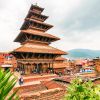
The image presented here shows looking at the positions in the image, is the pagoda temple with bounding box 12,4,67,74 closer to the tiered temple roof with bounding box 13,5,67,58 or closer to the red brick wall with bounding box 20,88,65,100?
the tiered temple roof with bounding box 13,5,67,58

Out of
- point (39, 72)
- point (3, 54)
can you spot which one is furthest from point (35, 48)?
point (3, 54)

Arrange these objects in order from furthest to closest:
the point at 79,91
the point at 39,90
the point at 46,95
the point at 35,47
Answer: the point at 35,47, the point at 39,90, the point at 46,95, the point at 79,91

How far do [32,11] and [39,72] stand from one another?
9.43 m

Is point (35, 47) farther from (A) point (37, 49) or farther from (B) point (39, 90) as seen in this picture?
(B) point (39, 90)

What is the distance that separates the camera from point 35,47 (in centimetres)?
2192

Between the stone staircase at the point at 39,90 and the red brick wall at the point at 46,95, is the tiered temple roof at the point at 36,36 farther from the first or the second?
the red brick wall at the point at 46,95

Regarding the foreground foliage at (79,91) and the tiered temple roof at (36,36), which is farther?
the tiered temple roof at (36,36)

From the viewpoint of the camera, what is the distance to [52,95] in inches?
512

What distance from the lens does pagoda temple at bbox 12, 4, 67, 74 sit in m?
20.5

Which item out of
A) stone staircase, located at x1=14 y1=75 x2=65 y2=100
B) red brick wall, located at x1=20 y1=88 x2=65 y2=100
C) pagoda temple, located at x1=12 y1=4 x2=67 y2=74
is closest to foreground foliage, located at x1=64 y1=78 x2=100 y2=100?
red brick wall, located at x1=20 y1=88 x2=65 y2=100

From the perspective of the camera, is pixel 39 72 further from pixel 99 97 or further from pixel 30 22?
pixel 99 97

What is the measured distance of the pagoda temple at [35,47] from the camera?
20.5 m

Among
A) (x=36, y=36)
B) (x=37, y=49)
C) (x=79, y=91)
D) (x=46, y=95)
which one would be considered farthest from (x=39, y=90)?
(x=79, y=91)

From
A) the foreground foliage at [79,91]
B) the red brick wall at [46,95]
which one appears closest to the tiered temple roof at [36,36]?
the red brick wall at [46,95]
